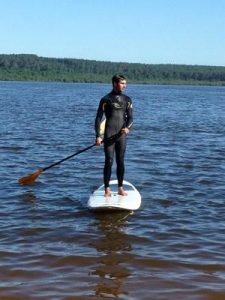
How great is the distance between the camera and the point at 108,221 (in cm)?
872

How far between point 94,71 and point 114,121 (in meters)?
178

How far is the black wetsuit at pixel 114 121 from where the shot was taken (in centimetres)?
923

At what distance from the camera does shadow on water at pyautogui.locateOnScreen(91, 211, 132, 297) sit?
604 cm

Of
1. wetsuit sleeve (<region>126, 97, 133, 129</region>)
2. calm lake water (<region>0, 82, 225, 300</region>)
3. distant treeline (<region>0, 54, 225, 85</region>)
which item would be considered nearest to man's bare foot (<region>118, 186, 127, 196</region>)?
calm lake water (<region>0, 82, 225, 300</region>)

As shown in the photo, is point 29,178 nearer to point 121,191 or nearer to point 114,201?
point 121,191

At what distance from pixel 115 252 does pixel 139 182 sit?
461cm

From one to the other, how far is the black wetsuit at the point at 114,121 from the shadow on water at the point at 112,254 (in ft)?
3.11

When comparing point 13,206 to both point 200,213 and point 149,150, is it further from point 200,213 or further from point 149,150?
point 149,150

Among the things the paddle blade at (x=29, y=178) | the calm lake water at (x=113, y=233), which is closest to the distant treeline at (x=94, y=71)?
the calm lake water at (x=113, y=233)

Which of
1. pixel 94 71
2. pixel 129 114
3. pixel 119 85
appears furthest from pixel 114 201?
pixel 94 71

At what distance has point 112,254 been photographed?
7156 millimetres

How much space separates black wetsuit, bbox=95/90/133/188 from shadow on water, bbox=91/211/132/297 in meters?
0.95

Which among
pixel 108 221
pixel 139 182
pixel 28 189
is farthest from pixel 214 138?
pixel 108 221

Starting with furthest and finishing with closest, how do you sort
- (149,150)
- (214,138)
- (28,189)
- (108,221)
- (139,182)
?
(214,138) → (149,150) → (139,182) → (28,189) → (108,221)
